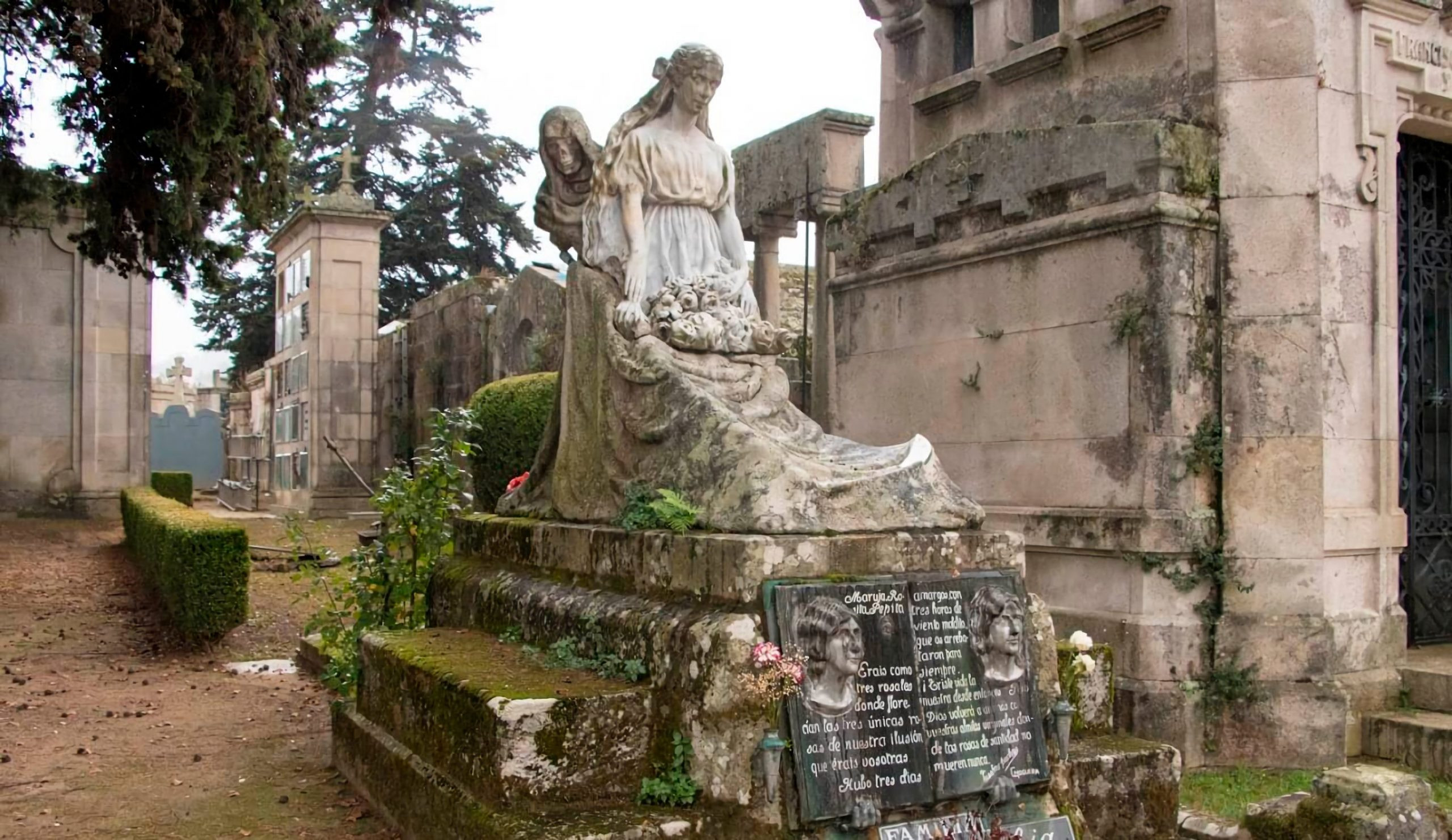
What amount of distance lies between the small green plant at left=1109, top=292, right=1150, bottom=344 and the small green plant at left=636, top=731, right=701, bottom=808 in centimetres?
385

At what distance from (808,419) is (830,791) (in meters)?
1.83

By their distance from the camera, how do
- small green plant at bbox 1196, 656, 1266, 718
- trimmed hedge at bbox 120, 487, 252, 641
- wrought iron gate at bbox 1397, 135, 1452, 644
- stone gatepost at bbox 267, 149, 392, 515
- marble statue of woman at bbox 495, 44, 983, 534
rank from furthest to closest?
stone gatepost at bbox 267, 149, 392, 515, trimmed hedge at bbox 120, 487, 252, 641, wrought iron gate at bbox 1397, 135, 1452, 644, small green plant at bbox 1196, 656, 1266, 718, marble statue of woman at bbox 495, 44, 983, 534

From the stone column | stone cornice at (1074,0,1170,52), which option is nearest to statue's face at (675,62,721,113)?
stone cornice at (1074,0,1170,52)

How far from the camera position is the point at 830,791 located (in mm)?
4059

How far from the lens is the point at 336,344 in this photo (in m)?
21.4

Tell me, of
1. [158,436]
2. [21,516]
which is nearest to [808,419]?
[21,516]

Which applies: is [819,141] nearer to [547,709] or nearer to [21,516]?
[547,709]

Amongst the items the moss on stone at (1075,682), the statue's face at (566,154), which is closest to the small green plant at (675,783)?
the moss on stone at (1075,682)

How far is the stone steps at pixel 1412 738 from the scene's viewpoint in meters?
6.28

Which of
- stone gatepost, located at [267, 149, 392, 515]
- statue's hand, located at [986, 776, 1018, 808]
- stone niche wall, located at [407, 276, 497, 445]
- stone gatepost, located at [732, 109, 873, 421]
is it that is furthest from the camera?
stone gatepost, located at [267, 149, 392, 515]

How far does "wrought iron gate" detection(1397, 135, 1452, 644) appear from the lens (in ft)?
25.0

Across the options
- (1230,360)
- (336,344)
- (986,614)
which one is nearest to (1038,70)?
(1230,360)

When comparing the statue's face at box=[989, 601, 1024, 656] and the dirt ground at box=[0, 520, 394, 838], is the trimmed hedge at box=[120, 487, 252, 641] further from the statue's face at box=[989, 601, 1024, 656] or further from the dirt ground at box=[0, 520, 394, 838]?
the statue's face at box=[989, 601, 1024, 656]

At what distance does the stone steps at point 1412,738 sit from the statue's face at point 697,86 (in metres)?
4.83
